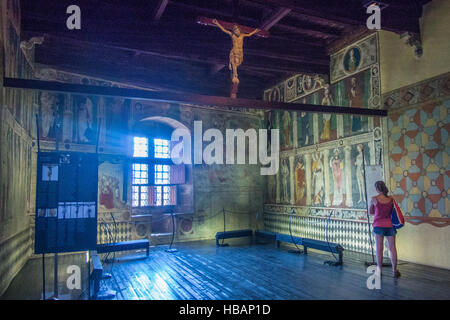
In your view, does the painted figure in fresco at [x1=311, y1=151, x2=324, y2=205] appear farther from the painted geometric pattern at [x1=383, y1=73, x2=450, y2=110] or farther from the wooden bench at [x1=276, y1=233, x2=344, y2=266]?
the painted geometric pattern at [x1=383, y1=73, x2=450, y2=110]

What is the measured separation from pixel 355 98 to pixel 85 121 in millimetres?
7392

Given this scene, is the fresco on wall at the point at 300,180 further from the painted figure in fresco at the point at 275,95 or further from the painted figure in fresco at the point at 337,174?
the painted figure in fresco at the point at 275,95

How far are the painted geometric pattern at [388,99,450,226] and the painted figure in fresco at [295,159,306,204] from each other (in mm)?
3070

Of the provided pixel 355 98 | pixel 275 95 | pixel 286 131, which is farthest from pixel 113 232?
pixel 355 98

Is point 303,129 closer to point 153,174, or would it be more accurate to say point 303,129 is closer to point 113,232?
point 153,174

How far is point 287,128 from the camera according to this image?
11164 millimetres

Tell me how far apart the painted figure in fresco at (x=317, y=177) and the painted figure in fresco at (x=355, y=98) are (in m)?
1.49

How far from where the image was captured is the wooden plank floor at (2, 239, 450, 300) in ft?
16.8

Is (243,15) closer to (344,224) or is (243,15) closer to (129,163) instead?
(129,163)

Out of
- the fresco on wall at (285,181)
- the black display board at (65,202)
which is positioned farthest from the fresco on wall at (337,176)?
the black display board at (65,202)

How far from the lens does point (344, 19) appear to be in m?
6.81

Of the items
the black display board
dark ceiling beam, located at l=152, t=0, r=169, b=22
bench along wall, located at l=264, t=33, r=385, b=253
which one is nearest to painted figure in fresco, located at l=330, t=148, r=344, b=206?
bench along wall, located at l=264, t=33, r=385, b=253

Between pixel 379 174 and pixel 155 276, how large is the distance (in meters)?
5.39

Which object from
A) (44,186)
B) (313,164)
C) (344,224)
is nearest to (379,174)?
(344,224)
